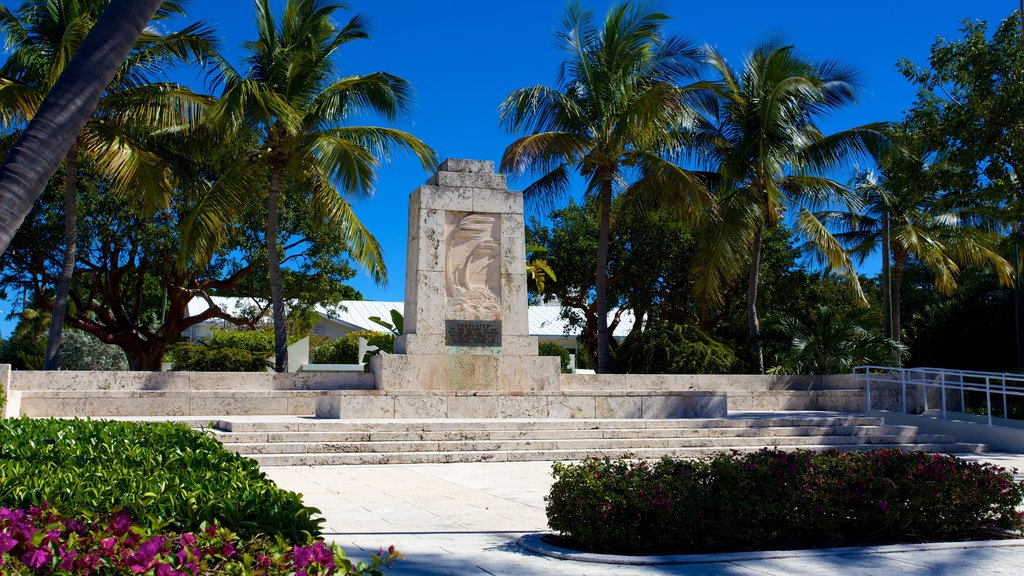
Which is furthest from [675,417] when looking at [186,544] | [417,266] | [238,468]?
[186,544]

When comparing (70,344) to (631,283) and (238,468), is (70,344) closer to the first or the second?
(631,283)

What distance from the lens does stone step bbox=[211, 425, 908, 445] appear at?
13.6 metres

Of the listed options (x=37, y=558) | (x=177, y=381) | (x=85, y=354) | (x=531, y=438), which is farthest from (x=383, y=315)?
(x=37, y=558)

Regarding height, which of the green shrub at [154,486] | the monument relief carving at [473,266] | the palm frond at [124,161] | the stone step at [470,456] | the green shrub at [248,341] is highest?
the palm frond at [124,161]

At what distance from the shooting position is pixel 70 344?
1635 inches

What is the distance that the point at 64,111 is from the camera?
503 cm

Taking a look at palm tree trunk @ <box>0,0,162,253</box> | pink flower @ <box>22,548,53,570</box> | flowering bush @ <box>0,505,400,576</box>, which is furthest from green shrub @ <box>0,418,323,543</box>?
palm tree trunk @ <box>0,0,162,253</box>

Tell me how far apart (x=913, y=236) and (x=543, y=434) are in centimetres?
1873

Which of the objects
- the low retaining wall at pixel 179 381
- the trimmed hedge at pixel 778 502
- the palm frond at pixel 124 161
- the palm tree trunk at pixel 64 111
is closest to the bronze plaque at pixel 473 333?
the low retaining wall at pixel 179 381

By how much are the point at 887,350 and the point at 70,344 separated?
3548 centimetres

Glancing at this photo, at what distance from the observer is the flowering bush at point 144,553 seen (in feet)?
10.8

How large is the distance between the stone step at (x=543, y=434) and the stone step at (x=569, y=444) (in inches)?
7.0

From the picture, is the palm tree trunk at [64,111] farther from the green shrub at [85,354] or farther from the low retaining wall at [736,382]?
the green shrub at [85,354]

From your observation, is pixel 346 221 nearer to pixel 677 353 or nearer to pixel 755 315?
pixel 677 353
